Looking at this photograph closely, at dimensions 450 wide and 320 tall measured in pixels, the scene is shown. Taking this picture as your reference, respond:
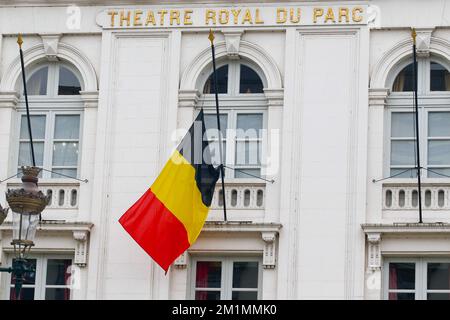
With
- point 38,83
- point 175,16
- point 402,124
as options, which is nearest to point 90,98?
point 38,83

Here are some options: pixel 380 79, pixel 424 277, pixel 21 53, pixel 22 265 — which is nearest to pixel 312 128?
pixel 380 79

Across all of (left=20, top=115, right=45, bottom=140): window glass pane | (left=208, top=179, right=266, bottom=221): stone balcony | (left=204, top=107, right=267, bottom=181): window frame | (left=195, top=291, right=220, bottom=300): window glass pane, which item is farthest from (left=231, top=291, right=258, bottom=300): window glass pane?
(left=20, top=115, right=45, bottom=140): window glass pane

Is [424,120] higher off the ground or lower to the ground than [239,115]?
lower

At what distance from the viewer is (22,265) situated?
89.0ft

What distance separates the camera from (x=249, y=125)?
34.3m

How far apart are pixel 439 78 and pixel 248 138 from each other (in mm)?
4220

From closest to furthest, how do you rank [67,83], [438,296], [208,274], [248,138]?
1. [438,296]
2. [208,274]
3. [248,138]
4. [67,83]

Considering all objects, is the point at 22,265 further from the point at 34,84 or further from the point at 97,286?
the point at 34,84

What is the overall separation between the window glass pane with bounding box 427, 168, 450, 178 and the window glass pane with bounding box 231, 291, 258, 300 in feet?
14.4

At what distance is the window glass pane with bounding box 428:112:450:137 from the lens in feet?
110

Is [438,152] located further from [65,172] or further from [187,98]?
[65,172]

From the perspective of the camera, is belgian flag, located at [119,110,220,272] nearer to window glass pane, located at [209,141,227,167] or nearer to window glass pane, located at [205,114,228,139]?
window glass pane, located at [209,141,227,167]

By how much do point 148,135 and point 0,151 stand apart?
3.32 metres

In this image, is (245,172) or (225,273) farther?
(245,172)
